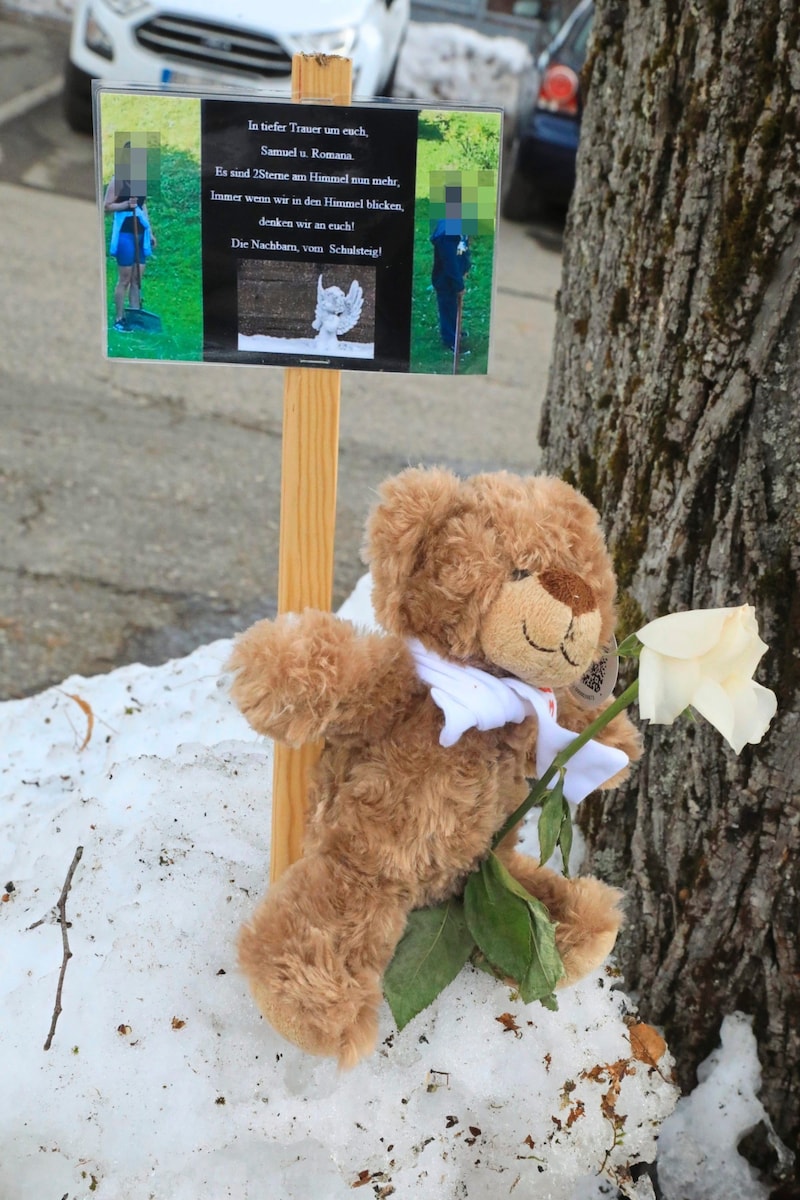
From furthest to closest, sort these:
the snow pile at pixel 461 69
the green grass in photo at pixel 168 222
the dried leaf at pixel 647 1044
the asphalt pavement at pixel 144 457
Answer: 1. the snow pile at pixel 461 69
2. the asphalt pavement at pixel 144 457
3. the dried leaf at pixel 647 1044
4. the green grass in photo at pixel 168 222

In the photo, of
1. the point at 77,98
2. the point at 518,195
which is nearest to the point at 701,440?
the point at 77,98

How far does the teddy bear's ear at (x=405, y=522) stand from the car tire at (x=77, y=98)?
7025 millimetres

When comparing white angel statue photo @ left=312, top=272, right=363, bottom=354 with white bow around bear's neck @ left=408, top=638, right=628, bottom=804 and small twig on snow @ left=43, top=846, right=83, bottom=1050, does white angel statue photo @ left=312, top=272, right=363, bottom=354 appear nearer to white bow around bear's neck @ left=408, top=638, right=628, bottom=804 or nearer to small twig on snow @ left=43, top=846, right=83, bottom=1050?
white bow around bear's neck @ left=408, top=638, right=628, bottom=804

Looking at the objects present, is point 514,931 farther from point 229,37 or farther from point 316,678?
point 229,37

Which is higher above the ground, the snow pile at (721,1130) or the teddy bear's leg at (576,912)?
the teddy bear's leg at (576,912)

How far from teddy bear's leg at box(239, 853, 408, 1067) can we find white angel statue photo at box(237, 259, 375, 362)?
2.10 feet

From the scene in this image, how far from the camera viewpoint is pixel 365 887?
4.51 feet

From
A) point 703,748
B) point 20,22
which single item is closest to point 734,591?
point 703,748

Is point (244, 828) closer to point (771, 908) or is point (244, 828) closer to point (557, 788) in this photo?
point (557, 788)

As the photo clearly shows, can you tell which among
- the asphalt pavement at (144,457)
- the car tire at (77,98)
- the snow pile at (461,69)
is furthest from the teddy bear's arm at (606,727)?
the snow pile at (461,69)

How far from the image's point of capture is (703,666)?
1170 millimetres

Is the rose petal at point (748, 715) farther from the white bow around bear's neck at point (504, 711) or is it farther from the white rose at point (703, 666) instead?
the white bow around bear's neck at point (504, 711)

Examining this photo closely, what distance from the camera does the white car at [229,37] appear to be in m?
6.54

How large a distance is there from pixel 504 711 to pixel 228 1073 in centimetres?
63
